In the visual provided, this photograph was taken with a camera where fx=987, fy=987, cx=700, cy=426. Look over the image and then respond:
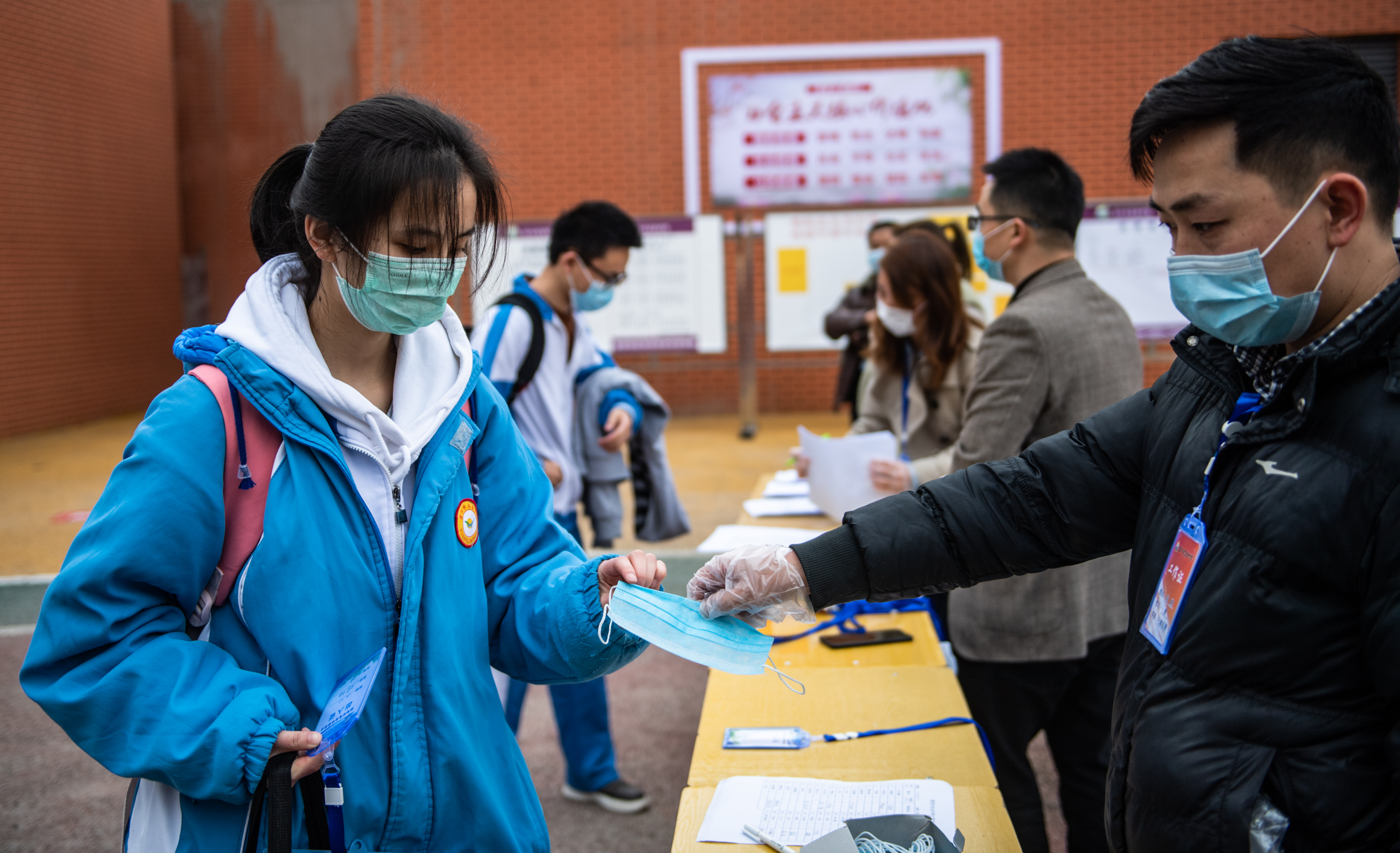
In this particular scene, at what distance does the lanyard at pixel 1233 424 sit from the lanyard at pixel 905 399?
88.5 inches

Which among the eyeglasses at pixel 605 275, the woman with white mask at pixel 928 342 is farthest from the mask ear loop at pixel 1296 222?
the eyeglasses at pixel 605 275

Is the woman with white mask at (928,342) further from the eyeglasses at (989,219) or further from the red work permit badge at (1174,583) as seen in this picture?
the red work permit badge at (1174,583)

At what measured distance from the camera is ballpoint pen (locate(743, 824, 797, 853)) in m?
1.59

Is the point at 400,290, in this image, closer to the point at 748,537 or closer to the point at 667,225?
the point at 748,537

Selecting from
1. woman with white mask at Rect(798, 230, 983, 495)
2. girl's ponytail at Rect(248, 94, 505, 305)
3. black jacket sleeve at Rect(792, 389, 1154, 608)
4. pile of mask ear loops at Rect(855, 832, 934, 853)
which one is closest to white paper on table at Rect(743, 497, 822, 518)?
woman with white mask at Rect(798, 230, 983, 495)

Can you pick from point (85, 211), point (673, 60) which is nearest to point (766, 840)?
point (673, 60)

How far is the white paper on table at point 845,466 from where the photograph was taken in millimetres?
3180

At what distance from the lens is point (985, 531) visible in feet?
5.23

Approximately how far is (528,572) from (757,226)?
8.23m

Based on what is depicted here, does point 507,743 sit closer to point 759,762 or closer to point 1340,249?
point 759,762

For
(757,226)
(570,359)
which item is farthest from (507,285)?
(570,359)

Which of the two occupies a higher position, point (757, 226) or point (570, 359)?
point (757, 226)

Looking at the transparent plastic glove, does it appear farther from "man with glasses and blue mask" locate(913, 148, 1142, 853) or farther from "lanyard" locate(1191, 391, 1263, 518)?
"man with glasses and blue mask" locate(913, 148, 1142, 853)

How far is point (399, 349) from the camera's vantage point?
5.22 ft
